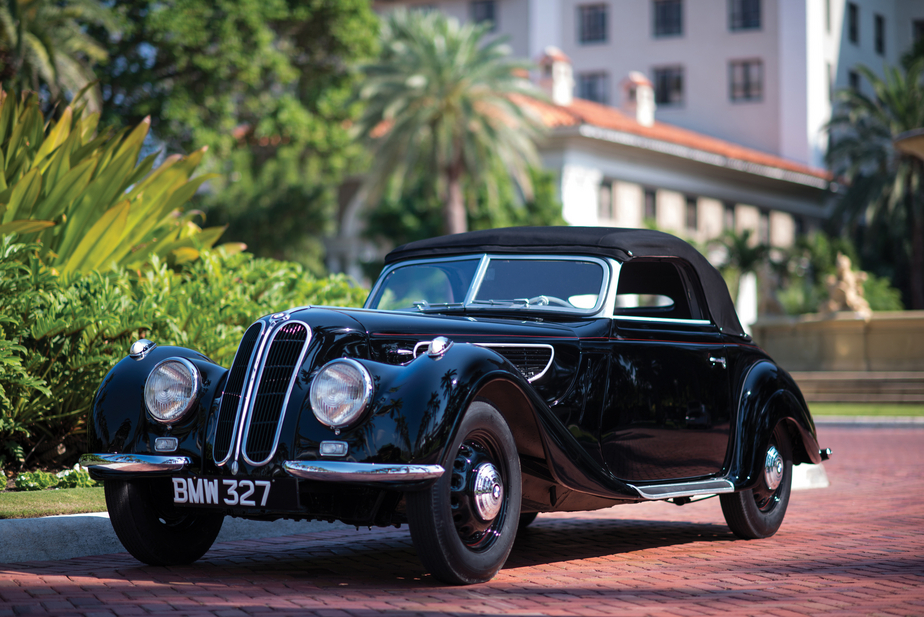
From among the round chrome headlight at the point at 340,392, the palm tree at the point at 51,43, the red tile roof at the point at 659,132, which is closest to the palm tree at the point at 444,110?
the red tile roof at the point at 659,132

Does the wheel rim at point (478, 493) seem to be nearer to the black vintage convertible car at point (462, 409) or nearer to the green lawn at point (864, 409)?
the black vintage convertible car at point (462, 409)

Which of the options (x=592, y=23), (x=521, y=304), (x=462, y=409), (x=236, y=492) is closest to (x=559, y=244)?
(x=521, y=304)

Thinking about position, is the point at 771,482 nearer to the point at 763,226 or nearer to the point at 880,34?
the point at 763,226

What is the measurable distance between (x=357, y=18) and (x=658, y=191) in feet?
50.8

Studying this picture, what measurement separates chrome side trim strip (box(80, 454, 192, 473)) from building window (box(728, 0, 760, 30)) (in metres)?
50.1

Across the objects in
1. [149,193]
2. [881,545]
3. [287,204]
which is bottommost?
[881,545]

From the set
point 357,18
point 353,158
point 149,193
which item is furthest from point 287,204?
point 149,193

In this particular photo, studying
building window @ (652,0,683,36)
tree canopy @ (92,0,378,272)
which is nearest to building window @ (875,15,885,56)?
building window @ (652,0,683,36)

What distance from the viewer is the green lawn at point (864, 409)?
18734 mm

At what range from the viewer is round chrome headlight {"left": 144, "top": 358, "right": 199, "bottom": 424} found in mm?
5078

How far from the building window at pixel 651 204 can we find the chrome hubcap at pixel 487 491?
39.2 metres

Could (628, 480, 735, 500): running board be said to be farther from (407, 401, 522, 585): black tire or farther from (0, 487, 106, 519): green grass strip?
(0, 487, 106, 519): green grass strip

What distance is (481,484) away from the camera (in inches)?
189

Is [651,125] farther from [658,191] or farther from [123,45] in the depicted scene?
[123,45]
